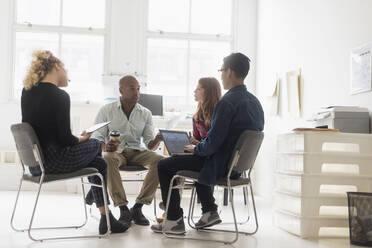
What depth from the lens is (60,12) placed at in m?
6.04

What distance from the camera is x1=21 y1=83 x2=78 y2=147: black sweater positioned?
2557 mm

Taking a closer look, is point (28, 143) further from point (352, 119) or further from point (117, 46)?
point (117, 46)

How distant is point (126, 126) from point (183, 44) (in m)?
3.00

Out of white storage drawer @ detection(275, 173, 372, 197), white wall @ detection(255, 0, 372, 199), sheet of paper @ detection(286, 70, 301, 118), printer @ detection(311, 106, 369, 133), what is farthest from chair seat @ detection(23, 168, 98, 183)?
sheet of paper @ detection(286, 70, 301, 118)

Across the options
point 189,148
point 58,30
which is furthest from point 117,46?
point 189,148

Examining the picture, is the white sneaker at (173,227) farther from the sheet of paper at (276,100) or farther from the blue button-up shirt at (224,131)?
the sheet of paper at (276,100)

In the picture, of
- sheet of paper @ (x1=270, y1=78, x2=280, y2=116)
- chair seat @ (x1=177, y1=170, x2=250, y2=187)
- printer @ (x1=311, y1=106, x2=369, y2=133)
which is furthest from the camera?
sheet of paper @ (x1=270, y1=78, x2=280, y2=116)

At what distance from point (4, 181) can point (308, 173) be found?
13.6ft

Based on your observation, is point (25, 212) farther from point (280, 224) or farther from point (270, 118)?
point (270, 118)

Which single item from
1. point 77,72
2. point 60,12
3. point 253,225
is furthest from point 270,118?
point 60,12

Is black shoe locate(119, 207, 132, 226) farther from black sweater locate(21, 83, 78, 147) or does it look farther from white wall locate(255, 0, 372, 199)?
white wall locate(255, 0, 372, 199)

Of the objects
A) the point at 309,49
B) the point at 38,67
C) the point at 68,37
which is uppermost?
the point at 68,37

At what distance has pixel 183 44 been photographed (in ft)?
20.6

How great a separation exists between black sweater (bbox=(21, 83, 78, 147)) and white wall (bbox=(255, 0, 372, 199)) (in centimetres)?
207
